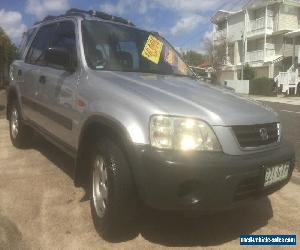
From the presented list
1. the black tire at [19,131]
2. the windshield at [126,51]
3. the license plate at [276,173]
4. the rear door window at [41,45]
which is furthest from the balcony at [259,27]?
the license plate at [276,173]

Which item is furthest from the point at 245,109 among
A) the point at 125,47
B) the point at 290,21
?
the point at 290,21

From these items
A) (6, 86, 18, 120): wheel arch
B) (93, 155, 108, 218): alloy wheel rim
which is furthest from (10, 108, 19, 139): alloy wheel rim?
(93, 155, 108, 218): alloy wheel rim

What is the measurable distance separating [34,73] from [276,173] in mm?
3368

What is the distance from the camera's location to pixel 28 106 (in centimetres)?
538

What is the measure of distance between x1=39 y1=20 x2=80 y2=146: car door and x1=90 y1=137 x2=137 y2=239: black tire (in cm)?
83

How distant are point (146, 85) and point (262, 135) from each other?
1.08m

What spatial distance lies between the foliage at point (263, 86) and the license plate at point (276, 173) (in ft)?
94.6

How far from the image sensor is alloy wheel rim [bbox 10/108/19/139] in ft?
19.9

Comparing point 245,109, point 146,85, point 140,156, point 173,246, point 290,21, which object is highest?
point 290,21

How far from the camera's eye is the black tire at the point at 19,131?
5905mm

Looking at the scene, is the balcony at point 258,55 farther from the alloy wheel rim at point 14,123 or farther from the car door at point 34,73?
the car door at point 34,73

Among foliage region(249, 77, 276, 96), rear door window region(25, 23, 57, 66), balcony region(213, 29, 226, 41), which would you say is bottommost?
foliage region(249, 77, 276, 96)

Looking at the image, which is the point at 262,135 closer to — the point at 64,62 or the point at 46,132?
the point at 64,62

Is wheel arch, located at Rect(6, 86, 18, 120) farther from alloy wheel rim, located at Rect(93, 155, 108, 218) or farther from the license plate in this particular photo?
the license plate
